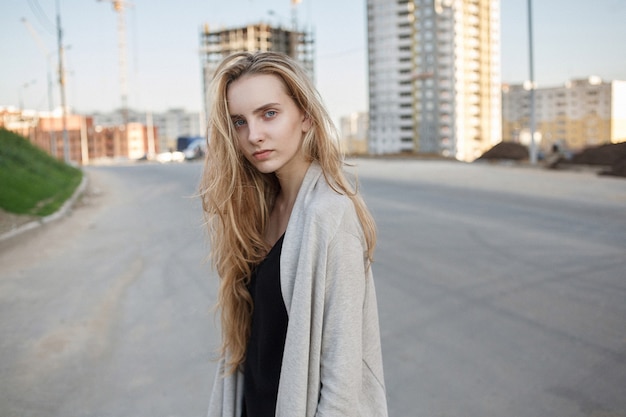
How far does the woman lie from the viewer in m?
Answer: 1.52

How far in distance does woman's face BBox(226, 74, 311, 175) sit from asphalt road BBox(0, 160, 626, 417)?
2.01 metres

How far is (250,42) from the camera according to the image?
461 feet

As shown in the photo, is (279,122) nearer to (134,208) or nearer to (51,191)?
(134,208)

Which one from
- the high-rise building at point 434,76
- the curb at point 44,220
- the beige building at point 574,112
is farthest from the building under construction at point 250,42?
the curb at point 44,220

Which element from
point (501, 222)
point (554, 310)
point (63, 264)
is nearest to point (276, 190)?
point (554, 310)

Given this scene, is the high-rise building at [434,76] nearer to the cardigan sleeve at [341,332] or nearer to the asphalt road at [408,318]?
the asphalt road at [408,318]

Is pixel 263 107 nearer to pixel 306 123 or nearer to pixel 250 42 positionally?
pixel 306 123

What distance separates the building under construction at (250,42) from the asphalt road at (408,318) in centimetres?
13250

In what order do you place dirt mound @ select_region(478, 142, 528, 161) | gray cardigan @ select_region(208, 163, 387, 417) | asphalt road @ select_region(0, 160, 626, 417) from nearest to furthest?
1. gray cardigan @ select_region(208, 163, 387, 417)
2. asphalt road @ select_region(0, 160, 626, 417)
3. dirt mound @ select_region(478, 142, 528, 161)

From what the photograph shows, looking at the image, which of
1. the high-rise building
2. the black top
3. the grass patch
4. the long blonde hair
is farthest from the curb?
the high-rise building

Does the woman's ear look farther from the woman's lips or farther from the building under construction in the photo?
the building under construction

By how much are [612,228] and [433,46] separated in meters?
108

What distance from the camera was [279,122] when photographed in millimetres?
1760

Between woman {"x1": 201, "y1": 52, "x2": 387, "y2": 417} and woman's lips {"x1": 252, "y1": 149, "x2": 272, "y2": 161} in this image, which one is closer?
woman {"x1": 201, "y1": 52, "x2": 387, "y2": 417}
